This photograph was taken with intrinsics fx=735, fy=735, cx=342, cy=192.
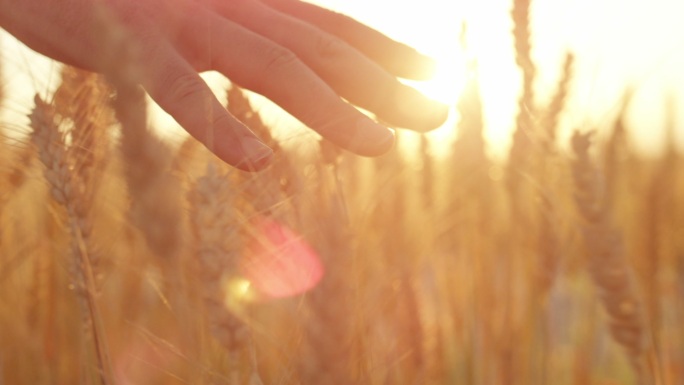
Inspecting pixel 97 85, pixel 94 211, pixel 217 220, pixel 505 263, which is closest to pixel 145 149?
pixel 217 220

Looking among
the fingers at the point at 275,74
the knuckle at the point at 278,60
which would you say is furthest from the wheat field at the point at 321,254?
the knuckle at the point at 278,60

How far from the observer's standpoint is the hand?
135 centimetres

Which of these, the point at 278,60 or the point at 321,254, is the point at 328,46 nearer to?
the point at 278,60

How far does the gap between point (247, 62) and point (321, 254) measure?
38.2 inches

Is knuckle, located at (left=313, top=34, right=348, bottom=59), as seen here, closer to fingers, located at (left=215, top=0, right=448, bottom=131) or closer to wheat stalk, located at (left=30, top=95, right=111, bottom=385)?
fingers, located at (left=215, top=0, right=448, bottom=131)

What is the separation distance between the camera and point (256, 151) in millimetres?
1021

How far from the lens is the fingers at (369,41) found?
200 centimetres

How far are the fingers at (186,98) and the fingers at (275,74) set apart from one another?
0.45 ft

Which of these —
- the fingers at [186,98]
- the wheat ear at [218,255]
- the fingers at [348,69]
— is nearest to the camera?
the wheat ear at [218,255]

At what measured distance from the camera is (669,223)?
174 centimetres

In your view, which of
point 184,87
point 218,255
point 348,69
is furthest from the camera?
point 348,69

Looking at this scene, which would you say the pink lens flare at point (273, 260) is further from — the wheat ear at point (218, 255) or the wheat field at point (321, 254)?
the wheat ear at point (218, 255)

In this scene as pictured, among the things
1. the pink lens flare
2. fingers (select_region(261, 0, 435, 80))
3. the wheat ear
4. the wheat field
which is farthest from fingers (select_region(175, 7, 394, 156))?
the wheat ear

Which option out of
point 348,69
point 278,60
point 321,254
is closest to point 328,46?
point 348,69
